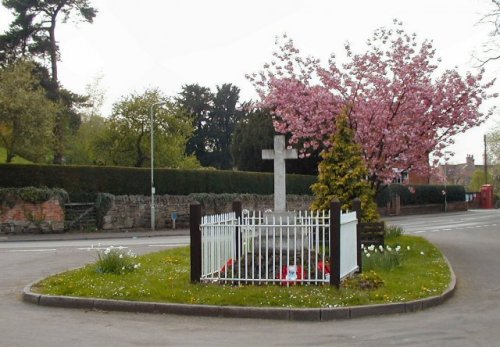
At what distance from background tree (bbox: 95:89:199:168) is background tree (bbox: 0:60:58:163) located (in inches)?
422

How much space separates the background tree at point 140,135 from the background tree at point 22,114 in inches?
422

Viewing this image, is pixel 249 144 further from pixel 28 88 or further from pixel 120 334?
pixel 120 334

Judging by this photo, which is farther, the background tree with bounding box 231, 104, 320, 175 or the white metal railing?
the background tree with bounding box 231, 104, 320, 175

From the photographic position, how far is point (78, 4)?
45156 mm

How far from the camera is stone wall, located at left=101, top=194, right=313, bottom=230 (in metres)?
34.3

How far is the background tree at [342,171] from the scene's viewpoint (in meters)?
17.4

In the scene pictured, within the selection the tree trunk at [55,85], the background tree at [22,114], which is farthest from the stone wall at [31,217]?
the tree trunk at [55,85]

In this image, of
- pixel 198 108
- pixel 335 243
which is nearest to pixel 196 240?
pixel 335 243

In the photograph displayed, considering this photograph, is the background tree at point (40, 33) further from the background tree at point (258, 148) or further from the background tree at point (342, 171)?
the background tree at point (342, 171)

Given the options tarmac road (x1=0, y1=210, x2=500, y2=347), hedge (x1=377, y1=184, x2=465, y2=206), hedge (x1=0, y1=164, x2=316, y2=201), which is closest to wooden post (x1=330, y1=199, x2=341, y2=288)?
tarmac road (x1=0, y1=210, x2=500, y2=347)

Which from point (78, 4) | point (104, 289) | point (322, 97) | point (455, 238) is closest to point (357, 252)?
point (104, 289)

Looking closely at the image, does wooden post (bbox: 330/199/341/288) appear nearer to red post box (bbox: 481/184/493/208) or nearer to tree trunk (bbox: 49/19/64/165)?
tree trunk (bbox: 49/19/64/165)

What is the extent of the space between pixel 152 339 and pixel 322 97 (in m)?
13.4

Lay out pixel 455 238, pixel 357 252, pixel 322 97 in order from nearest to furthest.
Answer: pixel 357 252, pixel 322 97, pixel 455 238
